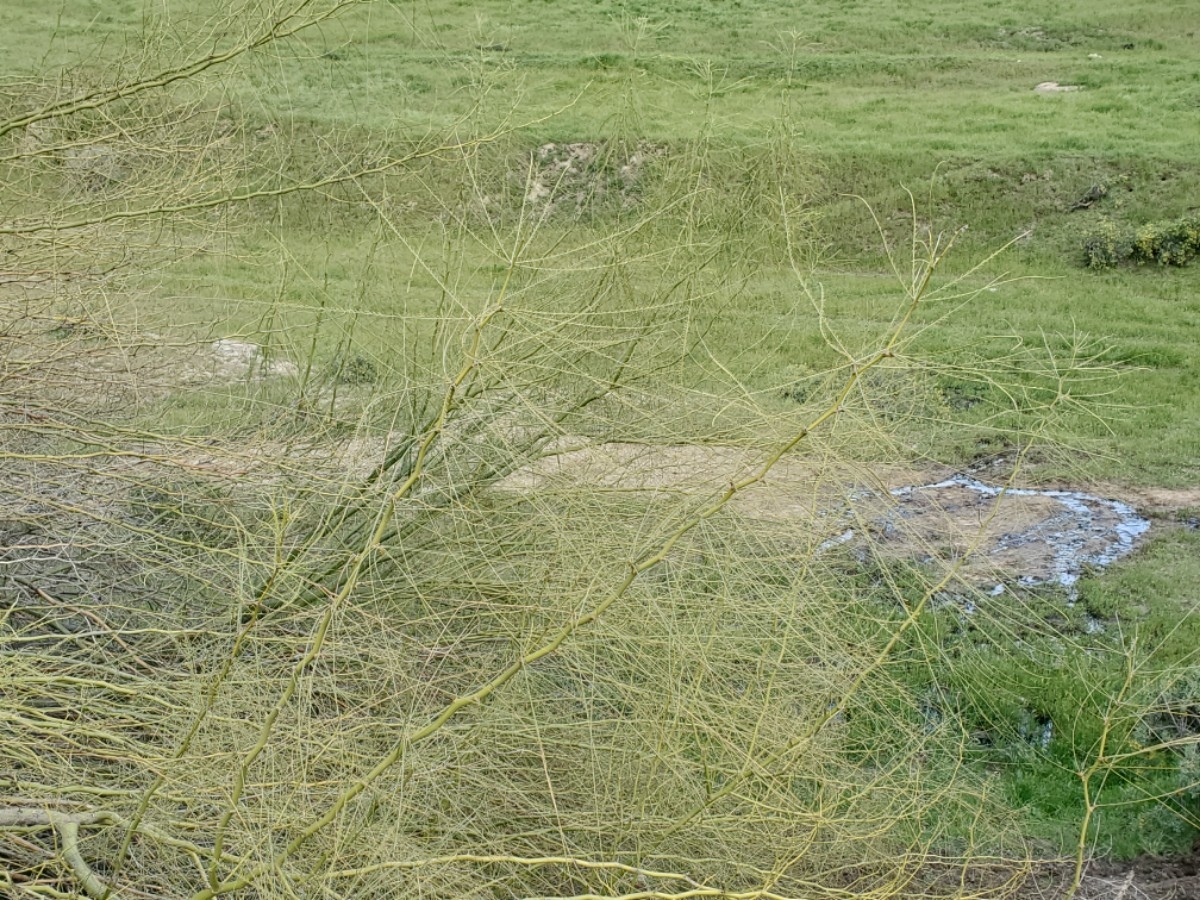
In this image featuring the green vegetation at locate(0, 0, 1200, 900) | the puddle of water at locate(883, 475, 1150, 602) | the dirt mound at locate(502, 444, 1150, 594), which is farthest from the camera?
the puddle of water at locate(883, 475, 1150, 602)

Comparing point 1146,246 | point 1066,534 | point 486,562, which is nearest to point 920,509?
point 1066,534

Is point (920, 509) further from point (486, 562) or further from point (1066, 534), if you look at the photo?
point (486, 562)

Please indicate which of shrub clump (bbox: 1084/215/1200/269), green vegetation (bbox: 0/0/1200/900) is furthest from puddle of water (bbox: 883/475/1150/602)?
shrub clump (bbox: 1084/215/1200/269)

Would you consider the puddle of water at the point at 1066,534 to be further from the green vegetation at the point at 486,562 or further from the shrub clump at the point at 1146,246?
the shrub clump at the point at 1146,246

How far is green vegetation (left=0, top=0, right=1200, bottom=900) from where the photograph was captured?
3074 millimetres

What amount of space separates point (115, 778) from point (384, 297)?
4.23m

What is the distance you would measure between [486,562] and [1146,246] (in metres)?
14.5

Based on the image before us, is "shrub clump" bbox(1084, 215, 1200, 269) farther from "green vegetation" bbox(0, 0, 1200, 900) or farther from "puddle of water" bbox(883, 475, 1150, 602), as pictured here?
"green vegetation" bbox(0, 0, 1200, 900)

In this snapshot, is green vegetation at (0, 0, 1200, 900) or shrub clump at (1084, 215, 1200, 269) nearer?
green vegetation at (0, 0, 1200, 900)

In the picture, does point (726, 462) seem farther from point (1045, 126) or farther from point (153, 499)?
point (1045, 126)

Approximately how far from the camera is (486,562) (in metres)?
4.05

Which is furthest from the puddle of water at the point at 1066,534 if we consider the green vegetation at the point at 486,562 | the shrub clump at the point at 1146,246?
the shrub clump at the point at 1146,246

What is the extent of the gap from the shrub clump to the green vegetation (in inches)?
343

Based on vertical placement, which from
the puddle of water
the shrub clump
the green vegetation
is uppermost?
the green vegetation
